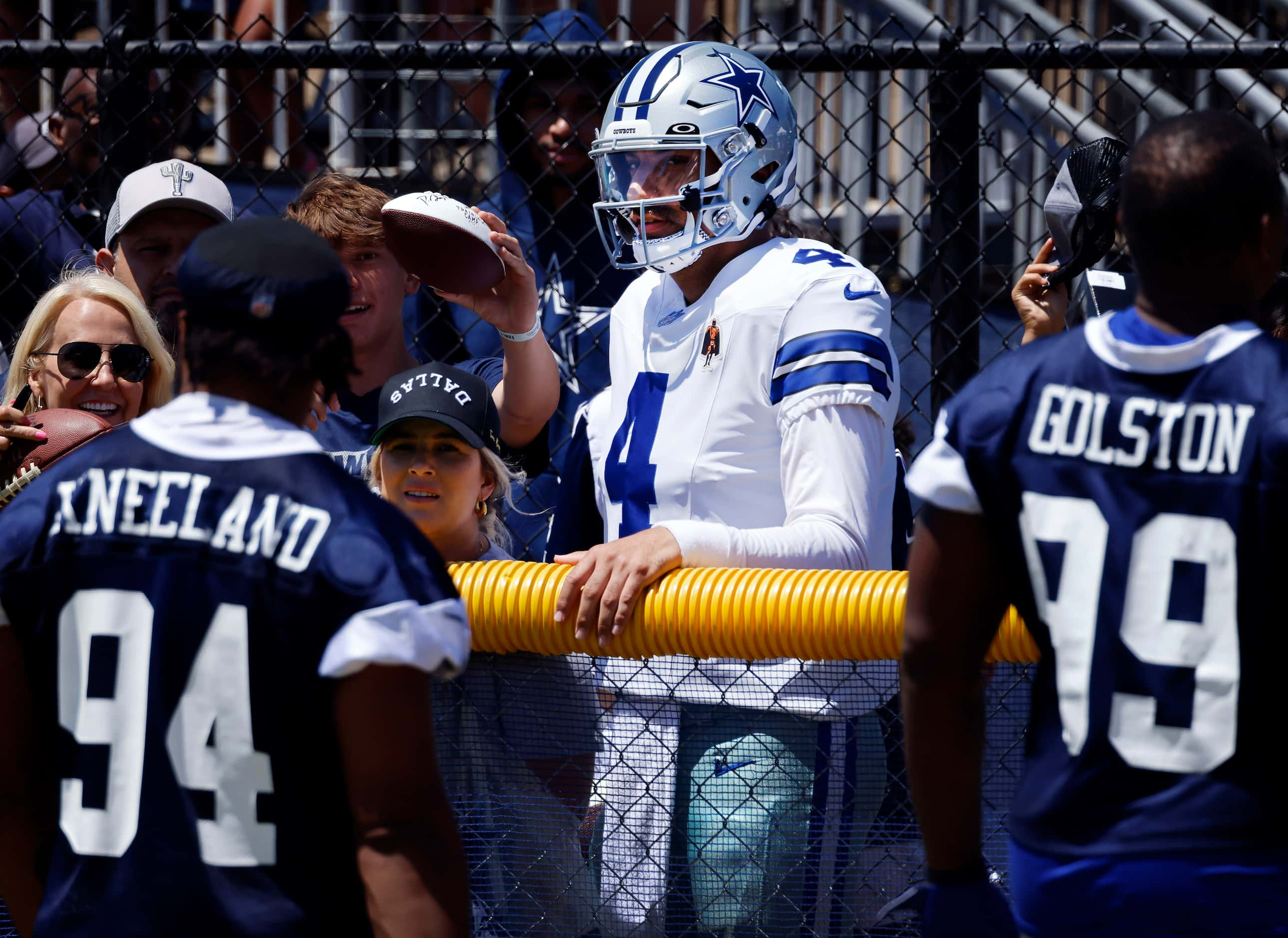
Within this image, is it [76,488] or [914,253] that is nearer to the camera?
[76,488]

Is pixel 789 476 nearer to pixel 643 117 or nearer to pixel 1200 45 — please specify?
pixel 643 117

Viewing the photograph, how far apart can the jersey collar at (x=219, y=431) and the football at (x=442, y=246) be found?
1.33 meters

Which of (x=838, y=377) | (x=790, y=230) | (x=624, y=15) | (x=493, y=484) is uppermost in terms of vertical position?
(x=624, y=15)

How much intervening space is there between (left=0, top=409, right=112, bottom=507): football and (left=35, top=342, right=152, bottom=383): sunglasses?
211 mm

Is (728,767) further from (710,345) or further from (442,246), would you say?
(442,246)

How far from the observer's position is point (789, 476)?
2484mm

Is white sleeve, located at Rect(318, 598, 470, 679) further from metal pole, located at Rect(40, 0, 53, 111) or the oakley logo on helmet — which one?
metal pole, located at Rect(40, 0, 53, 111)

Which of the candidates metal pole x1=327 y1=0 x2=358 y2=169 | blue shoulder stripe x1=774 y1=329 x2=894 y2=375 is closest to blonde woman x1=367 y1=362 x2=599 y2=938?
→ blue shoulder stripe x1=774 y1=329 x2=894 y2=375

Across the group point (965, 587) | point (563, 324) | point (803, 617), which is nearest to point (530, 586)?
point (803, 617)

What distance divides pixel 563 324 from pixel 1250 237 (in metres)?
2.78

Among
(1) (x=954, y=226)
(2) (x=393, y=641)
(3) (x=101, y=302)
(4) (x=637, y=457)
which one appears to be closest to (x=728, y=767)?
(4) (x=637, y=457)

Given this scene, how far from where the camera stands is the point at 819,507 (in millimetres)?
2434

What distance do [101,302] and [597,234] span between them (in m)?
1.74

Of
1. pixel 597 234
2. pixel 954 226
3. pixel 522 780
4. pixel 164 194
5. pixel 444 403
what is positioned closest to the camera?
pixel 522 780
